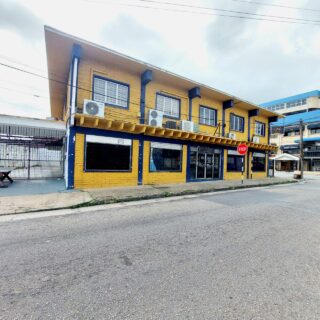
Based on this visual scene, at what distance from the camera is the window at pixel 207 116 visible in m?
14.6

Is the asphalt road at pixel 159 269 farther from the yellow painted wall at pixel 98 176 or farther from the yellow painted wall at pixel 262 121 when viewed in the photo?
the yellow painted wall at pixel 262 121

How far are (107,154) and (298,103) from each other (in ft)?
189

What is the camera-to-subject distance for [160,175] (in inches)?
488

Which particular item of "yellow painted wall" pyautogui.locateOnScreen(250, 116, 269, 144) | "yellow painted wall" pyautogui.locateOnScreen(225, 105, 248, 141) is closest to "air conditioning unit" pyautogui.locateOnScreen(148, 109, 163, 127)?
"yellow painted wall" pyautogui.locateOnScreen(225, 105, 248, 141)

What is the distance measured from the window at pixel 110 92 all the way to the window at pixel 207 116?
617 cm

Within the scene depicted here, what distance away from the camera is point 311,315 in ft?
6.93

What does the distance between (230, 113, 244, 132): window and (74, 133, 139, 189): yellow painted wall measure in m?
9.69

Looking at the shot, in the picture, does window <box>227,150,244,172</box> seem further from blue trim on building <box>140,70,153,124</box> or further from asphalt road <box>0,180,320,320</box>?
asphalt road <box>0,180,320,320</box>

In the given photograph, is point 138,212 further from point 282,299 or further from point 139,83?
point 139,83

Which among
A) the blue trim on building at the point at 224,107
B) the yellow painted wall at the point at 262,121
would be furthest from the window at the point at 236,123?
the yellow painted wall at the point at 262,121

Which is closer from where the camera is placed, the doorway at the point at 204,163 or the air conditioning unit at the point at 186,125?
the air conditioning unit at the point at 186,125

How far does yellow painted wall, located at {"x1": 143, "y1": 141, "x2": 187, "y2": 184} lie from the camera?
38.7ft

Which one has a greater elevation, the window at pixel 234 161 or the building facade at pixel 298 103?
the building facade at pixel 298 103

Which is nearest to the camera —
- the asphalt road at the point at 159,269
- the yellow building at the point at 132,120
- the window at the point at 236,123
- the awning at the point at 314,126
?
the asphalt road at the point at 159,269
